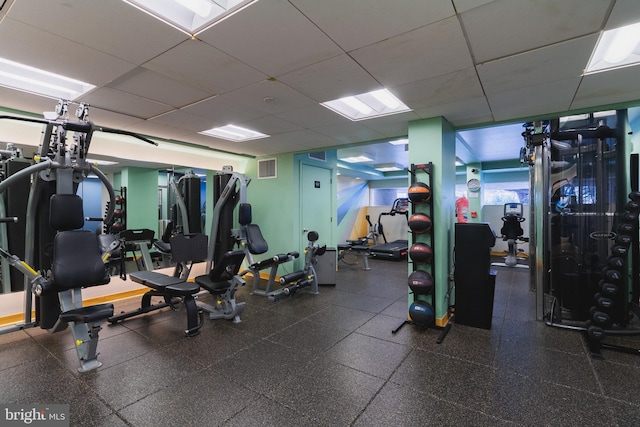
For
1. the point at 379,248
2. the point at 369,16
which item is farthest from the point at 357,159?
the point at 369,16

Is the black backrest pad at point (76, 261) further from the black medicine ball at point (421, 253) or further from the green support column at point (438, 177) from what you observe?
the green support column at point (438, 177)

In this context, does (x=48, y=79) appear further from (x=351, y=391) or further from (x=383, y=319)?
Result: (x=383, y=319)

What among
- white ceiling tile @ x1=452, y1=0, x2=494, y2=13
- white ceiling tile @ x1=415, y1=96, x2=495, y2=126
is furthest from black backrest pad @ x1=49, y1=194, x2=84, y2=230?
white ceiling tile @ x1=415, y1=96, x2=495, y2=126

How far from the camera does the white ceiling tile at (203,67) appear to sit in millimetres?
2014

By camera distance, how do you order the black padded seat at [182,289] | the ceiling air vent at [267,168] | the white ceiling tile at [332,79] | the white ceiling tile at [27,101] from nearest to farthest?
the white ceiling tile at [332,79] → the white ceiling tile at [27,101] → the black padded seat at [182,289] → the ceiling air vent at [267,168]

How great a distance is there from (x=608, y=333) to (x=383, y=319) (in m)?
2.33

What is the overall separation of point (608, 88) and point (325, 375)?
11.3 ft

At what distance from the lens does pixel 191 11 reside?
174cm

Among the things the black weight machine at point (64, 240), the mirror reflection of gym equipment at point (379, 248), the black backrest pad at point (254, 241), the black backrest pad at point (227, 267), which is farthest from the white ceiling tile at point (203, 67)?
the mirror reflection of gym equipment at point (379, 248)

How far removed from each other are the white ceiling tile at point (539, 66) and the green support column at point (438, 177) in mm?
889

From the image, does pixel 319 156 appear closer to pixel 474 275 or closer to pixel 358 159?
pixel 358 159

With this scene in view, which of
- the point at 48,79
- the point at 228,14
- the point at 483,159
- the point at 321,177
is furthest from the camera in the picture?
the point at 483,159

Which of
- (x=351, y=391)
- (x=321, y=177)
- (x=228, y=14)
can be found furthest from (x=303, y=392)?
(x=321, y=177)

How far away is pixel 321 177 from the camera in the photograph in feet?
20.3
